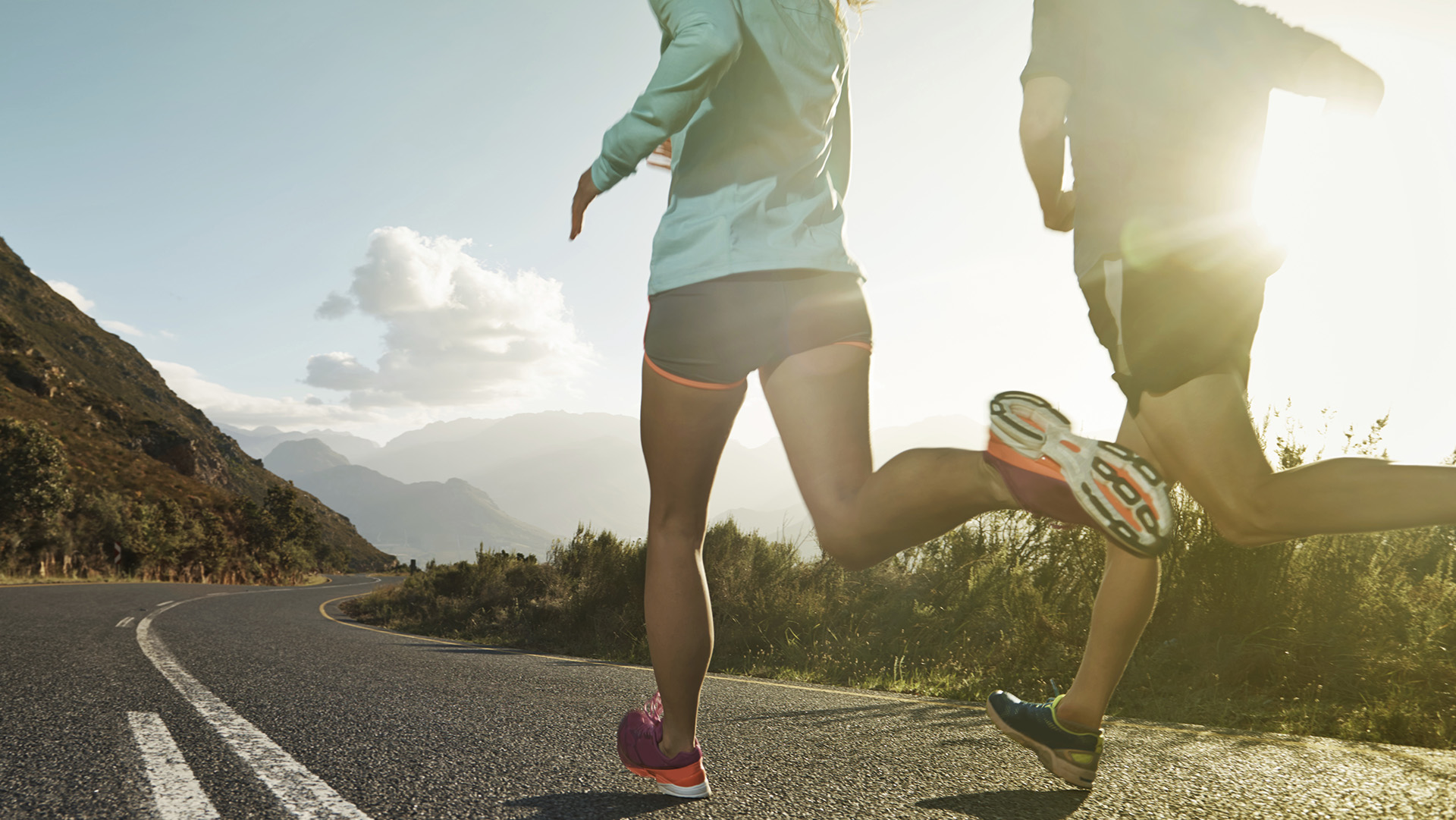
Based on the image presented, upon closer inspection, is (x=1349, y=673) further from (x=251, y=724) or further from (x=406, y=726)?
(x=251, y=724)

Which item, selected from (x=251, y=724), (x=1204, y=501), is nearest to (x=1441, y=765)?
(x=1204, y=501)

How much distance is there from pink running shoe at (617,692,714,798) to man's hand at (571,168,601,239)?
1158 millimetres

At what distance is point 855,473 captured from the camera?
155cm

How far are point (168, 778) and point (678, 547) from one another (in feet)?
4.51

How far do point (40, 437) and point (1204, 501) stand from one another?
1414 inches

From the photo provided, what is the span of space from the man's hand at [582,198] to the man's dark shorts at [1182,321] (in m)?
1.16

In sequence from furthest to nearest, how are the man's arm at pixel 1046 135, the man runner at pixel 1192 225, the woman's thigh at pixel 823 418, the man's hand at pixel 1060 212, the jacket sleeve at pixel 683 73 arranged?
the man's hand at pixel 1060 212, the man's arm at pixel 1046 135, the woman's thigh at pixel 823 418, the jacket sleeve at pixel 683 73, the man runner at pixel 1192 225

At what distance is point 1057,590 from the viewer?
15.4 ft

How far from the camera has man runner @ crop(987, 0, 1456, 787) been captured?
132cm

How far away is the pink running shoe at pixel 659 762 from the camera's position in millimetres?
1632

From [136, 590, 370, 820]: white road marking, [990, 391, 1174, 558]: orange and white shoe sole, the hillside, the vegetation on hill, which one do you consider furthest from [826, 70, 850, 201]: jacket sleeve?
the hillside

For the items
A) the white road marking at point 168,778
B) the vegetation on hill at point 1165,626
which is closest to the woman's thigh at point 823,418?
the white road marking at point 168,778

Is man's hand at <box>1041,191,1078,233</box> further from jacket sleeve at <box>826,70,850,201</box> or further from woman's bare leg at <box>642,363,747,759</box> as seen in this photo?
woman's bare leg at <box>642,363,747,759</box>

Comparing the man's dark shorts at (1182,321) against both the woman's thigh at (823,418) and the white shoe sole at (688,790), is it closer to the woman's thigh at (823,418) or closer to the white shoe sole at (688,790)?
the woman's thigh at (823,418)
